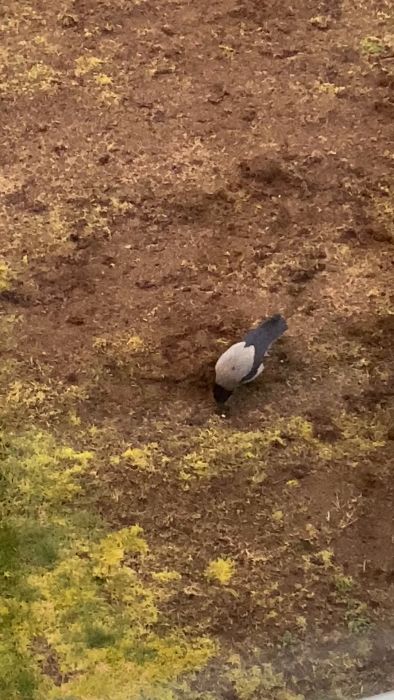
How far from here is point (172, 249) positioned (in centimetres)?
179

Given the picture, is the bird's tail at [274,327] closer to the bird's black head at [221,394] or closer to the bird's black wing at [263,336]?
the bird's black wing at [263,336]

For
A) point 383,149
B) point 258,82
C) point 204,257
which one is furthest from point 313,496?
point 258,82

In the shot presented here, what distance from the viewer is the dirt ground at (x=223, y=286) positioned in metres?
1.40

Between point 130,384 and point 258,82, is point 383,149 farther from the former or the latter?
point 130,384

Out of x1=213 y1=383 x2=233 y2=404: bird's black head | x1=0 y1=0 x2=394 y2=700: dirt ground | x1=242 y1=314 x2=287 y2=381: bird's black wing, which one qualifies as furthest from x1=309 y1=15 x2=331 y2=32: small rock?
x1=213 y1=383 x2=233 y2=404: bird's black head

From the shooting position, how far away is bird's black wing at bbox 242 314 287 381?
1.55m

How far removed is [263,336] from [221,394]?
0.40 ft

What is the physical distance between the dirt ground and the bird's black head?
0.02 m

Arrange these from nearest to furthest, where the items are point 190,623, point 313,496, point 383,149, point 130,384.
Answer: point 190,623
point 313,496
point 130,384
point 383,149

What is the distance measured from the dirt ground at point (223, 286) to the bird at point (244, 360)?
0.04 meters

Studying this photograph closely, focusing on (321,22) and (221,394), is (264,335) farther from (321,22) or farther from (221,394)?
(321,22)

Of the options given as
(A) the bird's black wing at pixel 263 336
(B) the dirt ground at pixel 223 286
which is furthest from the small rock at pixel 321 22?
(A) the bird's black wing at pixel 263 336

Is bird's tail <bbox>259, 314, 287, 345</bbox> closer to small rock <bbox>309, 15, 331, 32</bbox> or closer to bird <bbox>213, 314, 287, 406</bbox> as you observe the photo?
bird <bbox>213, 314, 287, 406</bbox>

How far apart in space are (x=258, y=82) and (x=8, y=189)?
2.04 ft
